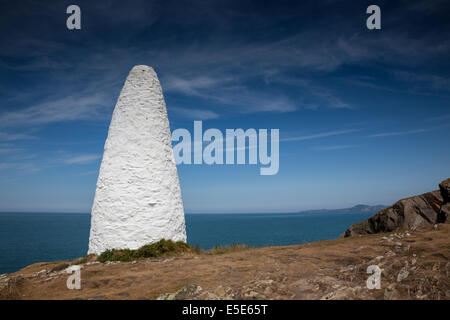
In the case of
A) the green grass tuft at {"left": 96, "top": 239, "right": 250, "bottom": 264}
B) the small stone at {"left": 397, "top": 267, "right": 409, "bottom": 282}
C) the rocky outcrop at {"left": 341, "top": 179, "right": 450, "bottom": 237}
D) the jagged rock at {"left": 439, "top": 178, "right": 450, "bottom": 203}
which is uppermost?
the jagged rock at {"left": 439, "top": 178, "right": 450, "bottom": 203}

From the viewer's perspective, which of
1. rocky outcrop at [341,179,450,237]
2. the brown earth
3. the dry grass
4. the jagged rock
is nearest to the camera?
the brown earth

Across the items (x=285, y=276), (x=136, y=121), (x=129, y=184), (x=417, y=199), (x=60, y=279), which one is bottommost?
(x=60, y=279)

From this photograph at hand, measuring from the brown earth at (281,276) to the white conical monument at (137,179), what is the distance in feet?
6.27

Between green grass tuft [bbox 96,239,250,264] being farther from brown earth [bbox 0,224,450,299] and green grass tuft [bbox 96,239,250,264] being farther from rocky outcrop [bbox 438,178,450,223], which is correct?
rocky outcrop [bbox 438,178,450,223]

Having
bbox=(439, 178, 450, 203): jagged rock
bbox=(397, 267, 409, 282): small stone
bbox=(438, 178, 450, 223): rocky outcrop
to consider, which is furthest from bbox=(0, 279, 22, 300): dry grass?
bbox=(439, 178, 450, 203): jagged rock

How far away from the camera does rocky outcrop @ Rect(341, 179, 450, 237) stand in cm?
1103

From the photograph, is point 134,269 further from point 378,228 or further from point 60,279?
point 378,228

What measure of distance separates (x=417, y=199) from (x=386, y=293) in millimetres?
9712

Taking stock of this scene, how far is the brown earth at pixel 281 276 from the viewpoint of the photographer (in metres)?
5.12

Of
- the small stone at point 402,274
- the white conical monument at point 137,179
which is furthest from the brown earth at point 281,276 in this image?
the white conical monument at point 137,179

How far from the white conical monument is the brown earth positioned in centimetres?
191

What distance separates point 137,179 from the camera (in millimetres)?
11406
